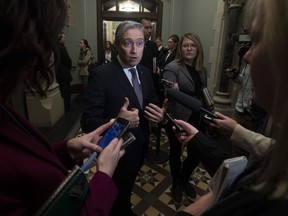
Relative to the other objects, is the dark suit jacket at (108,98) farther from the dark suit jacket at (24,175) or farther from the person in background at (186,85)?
the dark suit jacket at (24,175)

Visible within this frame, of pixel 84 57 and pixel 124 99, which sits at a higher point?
pixel 124 99

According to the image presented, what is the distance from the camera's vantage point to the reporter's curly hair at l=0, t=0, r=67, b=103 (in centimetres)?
48

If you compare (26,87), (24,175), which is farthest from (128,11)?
(24,175)

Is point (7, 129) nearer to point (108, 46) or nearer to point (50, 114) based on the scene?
point (50, 114)

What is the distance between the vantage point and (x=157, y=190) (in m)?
2.18

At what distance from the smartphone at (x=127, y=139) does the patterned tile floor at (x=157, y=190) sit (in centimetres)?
119

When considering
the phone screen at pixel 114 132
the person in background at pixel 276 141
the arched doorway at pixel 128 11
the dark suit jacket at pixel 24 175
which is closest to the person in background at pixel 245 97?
the phone screen at pixel 114 132

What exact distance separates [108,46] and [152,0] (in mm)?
1948

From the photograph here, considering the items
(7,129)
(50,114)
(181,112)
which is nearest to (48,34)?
(7,129)

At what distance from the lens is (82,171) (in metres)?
0.62

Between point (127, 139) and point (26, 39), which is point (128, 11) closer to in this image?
point (127, 139)

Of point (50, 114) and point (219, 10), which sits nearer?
point (50, 114)

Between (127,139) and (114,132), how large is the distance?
7 centimetres

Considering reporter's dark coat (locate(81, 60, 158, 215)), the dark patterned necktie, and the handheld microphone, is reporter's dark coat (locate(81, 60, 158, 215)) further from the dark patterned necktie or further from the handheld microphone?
the handheld microphone
